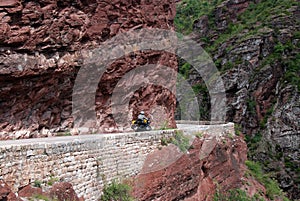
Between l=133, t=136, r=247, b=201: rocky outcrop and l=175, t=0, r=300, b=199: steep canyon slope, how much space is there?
1389 centimetres

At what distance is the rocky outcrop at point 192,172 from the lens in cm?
1185

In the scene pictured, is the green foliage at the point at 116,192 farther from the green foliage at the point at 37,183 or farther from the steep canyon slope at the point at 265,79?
the steep canyon slope at the point at 265,79

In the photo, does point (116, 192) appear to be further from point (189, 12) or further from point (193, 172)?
point (189, 12)

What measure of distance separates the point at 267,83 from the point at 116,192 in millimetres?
31682

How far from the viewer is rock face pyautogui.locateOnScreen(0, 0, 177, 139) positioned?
10.8m

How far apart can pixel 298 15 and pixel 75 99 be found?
123 feet

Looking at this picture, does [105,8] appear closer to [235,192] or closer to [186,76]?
[235,192]

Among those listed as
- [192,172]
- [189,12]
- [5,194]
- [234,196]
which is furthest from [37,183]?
[189,12]

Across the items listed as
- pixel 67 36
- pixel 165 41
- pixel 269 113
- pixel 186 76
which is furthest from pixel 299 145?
pixel 67 36

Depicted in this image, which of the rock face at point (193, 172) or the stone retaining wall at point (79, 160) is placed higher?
the stone retaining wall at point (79, 160)

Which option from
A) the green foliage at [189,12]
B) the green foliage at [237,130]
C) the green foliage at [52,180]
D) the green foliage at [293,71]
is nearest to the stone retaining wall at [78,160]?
the green foliage at [52,180]

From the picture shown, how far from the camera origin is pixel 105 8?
546 inches

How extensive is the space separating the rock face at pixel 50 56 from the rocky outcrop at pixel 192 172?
299 centimetres

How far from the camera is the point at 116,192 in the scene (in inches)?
397
